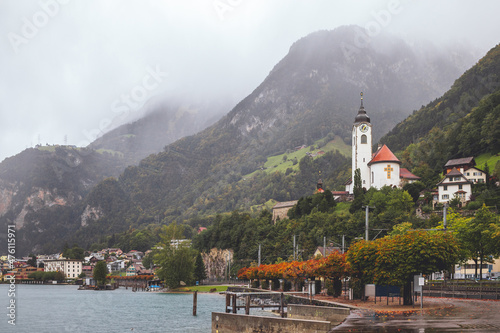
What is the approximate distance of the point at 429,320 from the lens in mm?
32375

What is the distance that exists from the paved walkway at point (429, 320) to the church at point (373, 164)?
91663 mm

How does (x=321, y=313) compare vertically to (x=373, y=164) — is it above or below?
below

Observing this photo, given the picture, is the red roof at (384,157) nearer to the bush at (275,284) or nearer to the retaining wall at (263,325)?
the bush at (275,284)

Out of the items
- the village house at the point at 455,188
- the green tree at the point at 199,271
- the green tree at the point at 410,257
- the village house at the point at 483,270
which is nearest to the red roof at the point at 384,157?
the village house at the point at 455,188

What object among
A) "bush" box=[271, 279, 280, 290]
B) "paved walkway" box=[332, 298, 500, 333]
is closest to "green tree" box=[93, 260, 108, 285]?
"bush" box=[271, 279, 280, 290]

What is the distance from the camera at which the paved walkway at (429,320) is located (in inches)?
1129

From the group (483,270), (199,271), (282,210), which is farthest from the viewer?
(282,210)

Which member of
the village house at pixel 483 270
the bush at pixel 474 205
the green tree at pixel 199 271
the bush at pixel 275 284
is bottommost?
the green tree at pixel 199 271

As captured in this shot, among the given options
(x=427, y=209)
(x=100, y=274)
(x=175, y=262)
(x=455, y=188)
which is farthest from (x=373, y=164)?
(x=100, y=274)

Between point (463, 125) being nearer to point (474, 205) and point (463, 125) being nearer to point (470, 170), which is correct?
point (470, 170)

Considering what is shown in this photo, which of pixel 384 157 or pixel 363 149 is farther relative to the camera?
pixel 363 149

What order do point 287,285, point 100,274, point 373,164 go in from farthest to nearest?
1. point 100,274
2. point 373,164
3. point 287,285

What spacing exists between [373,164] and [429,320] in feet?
340

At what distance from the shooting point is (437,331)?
90.3 ft
